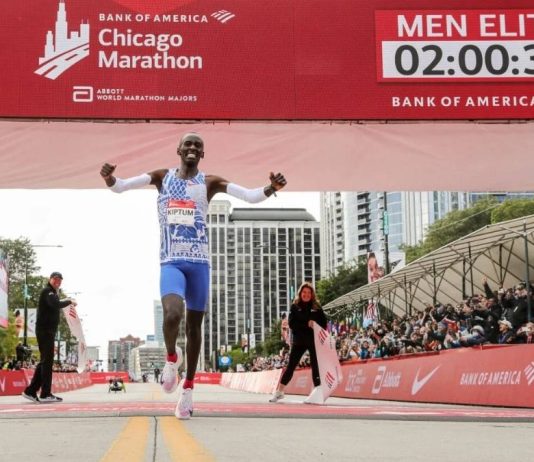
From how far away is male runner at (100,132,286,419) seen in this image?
287 inches

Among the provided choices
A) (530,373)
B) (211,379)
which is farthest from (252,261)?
(530,373)

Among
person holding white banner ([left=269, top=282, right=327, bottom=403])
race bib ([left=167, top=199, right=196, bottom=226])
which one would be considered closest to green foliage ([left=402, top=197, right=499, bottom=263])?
person holding white banner ([left=269, top=282, right=327, bottom=403])

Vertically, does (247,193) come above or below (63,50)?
below

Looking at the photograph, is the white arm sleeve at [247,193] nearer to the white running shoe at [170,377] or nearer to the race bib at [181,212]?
the race bib at [181,212]

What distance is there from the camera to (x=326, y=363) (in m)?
11.6

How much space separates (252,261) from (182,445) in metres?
182

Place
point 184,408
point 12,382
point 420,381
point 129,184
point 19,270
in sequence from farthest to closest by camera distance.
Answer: point 19,270 < point 12,382 < point 420,381 < point 129,184 < point 184,408

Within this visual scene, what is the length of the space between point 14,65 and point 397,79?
194 inches

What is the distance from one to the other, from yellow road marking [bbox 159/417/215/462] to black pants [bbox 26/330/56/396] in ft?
20.2

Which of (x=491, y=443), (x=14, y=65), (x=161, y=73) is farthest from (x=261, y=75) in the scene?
(x=491, y=443)

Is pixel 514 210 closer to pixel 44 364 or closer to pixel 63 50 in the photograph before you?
pixel 44 364

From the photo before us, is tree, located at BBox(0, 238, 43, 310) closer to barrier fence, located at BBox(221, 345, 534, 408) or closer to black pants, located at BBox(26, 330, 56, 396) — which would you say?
barrier fence, located at BBox(221, 345, 534, 408)

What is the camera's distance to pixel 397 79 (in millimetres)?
11258

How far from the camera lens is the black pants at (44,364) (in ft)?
39.6
